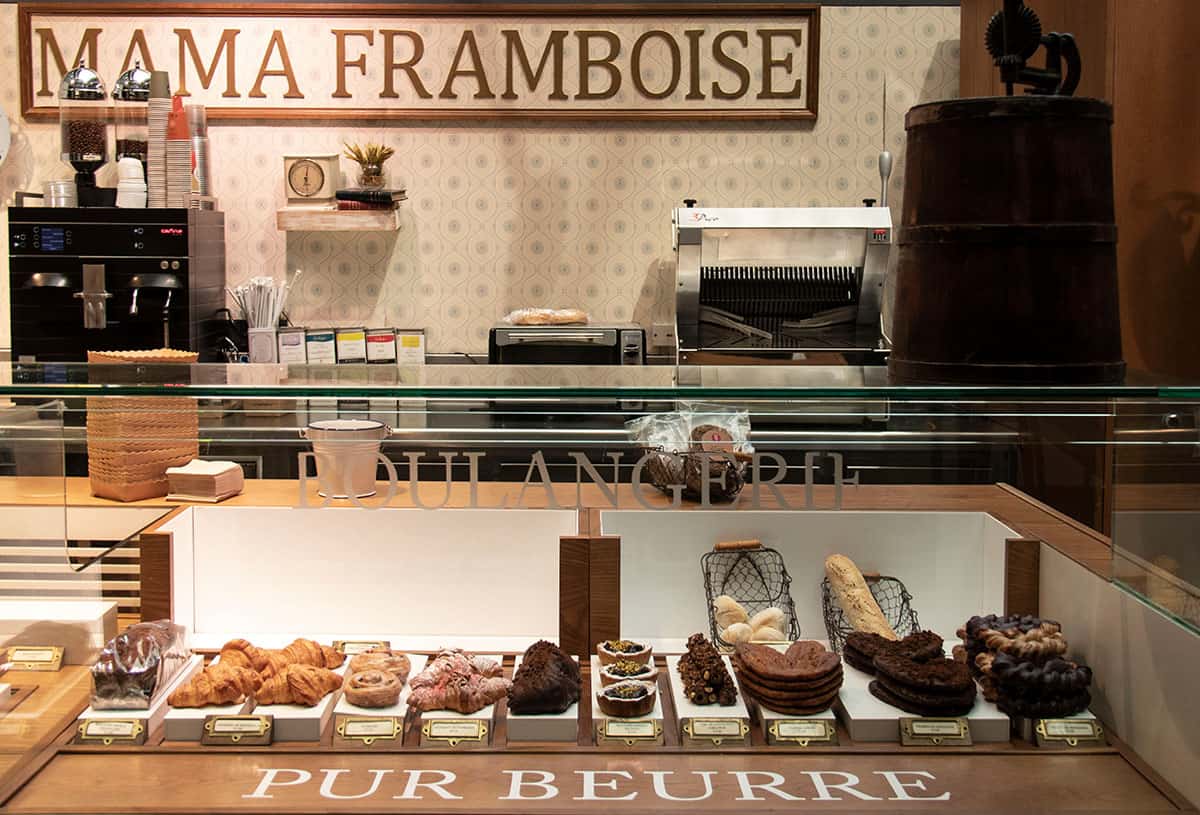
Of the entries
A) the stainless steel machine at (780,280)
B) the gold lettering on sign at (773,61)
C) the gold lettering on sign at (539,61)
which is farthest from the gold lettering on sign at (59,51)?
the gold lettering on sign at (773,61)

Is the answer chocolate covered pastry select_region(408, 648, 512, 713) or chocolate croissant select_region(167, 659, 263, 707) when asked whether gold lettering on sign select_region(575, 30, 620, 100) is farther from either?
chocolate croissant select_region(167, 659, 263, 707)

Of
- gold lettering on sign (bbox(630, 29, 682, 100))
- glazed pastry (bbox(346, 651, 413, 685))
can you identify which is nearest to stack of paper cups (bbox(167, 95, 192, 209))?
gold lettering on sign (bbox(630, 29, 682, 100))

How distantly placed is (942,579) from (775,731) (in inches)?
21.6

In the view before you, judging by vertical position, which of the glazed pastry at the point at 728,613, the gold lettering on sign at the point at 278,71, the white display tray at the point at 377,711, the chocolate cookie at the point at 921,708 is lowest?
the white display tray at the point at 377,711

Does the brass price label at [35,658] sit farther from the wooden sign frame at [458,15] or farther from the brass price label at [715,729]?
the wooden sign frame at [458,15]

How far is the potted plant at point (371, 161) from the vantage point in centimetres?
518

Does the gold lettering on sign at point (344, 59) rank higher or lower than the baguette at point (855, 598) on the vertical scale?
higher

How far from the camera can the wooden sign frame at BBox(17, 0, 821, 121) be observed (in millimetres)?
5297

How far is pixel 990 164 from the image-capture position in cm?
152

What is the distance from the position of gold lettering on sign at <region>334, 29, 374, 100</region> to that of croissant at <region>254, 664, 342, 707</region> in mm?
4103

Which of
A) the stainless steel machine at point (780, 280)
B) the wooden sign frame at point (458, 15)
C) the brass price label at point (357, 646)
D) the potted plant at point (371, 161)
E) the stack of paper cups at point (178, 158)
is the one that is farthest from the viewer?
the wooden sign frame at point (458, 15)

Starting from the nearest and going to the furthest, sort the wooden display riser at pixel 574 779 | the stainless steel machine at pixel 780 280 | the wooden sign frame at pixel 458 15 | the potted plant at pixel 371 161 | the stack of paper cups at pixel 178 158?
the wooden display riser at pixel 574 779 → the stainless steel machine at pixel 780 280 → the stack of paper cups at pixel 178 158 → the potted plant at pixel 371 161 → the wooden sign frame at pixel 458 15

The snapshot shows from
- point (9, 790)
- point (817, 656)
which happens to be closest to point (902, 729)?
point (817, 656)

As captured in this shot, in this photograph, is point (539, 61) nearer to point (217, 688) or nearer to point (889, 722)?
point (217, 688)
